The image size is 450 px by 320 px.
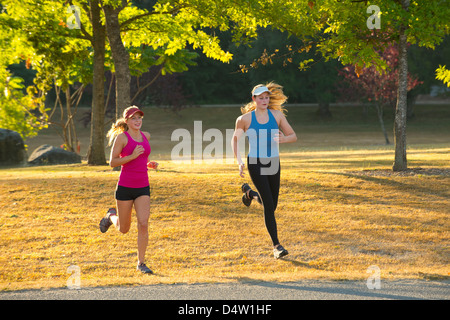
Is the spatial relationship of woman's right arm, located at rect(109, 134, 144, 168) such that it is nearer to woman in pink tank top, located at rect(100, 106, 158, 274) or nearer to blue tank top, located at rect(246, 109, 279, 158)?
woman in pink tank top, located at rect(100, 106, 158, 274)

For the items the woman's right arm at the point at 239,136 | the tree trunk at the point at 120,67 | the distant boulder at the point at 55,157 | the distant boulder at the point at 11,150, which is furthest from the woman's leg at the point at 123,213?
the distant boulder at the point at 11,150

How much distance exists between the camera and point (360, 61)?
13.1 meters

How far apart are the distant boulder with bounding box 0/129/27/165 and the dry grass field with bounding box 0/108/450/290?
8.96m

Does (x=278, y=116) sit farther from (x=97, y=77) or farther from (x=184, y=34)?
(x=97, y=77)

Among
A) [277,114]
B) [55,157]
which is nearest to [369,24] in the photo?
[277,114]

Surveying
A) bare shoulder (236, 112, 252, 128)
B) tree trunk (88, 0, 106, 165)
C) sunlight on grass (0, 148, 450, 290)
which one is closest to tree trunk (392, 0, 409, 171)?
sunlight on grass (0, 148, 450, 290)

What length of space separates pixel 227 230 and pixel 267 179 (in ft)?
8.61

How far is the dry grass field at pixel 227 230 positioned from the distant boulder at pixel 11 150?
896 cm

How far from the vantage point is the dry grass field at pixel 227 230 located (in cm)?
741

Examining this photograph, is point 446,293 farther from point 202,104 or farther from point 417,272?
point 202,104

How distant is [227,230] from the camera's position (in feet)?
31.1

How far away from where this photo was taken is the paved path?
5.57 metres

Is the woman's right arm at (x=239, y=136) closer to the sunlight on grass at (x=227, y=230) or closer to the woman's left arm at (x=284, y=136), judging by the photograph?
the woman's left arm at (x=284, y=136)

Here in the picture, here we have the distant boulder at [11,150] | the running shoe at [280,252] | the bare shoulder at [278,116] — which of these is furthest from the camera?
the distant boulder at [11,150]
